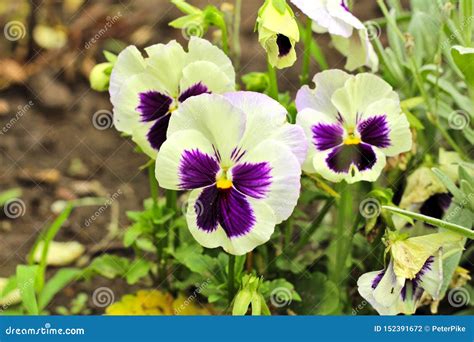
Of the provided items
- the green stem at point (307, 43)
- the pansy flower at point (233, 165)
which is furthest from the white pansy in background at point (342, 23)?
the pansy flower at point (233, 165)

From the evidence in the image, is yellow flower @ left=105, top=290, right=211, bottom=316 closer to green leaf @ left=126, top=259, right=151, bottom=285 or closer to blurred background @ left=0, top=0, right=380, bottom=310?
green leaf @ left=126, top=259, right=151, bottom=285

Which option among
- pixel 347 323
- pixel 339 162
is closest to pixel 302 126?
pixel 339 162

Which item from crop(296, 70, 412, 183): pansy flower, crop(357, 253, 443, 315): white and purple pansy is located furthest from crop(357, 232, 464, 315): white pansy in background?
crop(296, 70, 412, 183): pansy flower

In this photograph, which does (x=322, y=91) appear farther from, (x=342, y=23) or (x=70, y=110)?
(x=70, y=110)

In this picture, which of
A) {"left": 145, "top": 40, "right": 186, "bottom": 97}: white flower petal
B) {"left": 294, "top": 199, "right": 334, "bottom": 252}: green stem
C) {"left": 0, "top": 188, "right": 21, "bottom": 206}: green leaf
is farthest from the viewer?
{"left": 0, "top": 188, "right": 21, "bottom": 206}: green leaf

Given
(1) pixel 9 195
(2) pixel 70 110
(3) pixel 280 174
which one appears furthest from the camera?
(2) pixel 70 110

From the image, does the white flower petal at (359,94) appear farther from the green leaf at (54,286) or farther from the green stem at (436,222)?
the green leaf at (54,286)

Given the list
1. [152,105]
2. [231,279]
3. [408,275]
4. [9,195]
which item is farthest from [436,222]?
[9,195]
